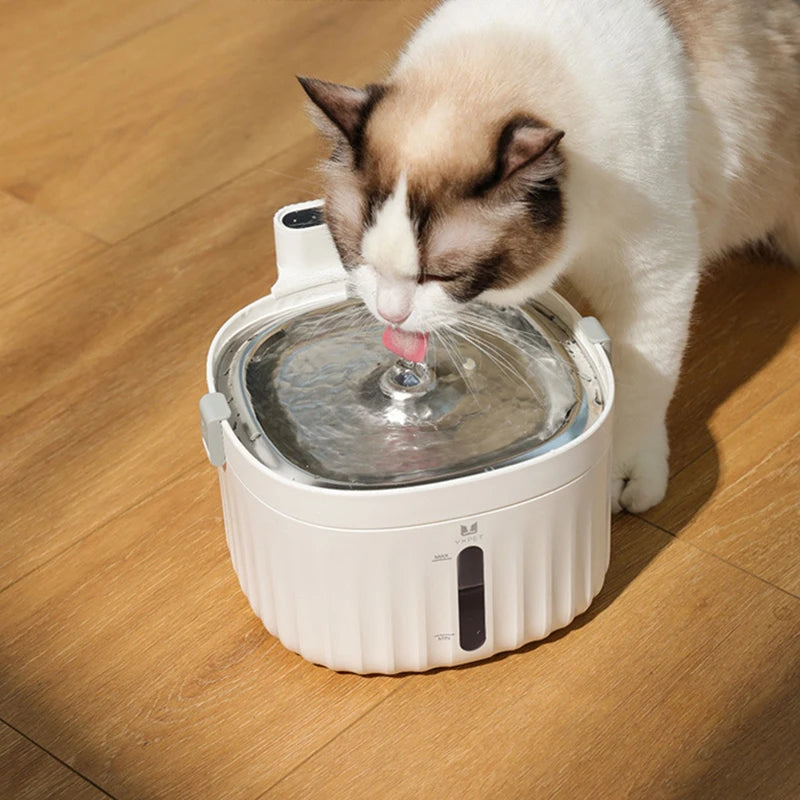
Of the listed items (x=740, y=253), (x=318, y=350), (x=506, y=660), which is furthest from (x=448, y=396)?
(x=740, y=253)

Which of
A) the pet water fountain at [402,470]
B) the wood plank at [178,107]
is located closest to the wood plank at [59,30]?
the wood plank at [178,107]

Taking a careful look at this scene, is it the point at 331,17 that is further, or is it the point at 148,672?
the point at 331,17

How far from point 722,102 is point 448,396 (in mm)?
388

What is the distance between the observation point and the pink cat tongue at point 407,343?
1.12 meters

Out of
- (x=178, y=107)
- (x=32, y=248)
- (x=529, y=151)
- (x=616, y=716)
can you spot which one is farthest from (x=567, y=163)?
(x=178, y=107)

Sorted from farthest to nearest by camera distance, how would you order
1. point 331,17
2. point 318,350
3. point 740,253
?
point 331,17, point 740,253, point 318,350

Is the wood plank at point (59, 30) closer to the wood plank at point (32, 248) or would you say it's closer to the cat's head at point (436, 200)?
the wood plank at point (32, 248)

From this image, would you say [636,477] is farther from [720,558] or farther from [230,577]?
[230,577]

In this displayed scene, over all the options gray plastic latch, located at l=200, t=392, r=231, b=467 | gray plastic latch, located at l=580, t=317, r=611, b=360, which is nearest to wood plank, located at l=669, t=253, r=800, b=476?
gray plastic latch, located at l=580, t=317, r=611, b=360

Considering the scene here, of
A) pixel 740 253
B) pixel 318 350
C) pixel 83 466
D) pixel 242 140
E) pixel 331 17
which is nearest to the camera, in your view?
pixel 318 350

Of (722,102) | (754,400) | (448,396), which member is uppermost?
(722,102)

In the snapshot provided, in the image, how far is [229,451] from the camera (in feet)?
3.63

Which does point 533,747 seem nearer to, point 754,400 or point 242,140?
point 754,400

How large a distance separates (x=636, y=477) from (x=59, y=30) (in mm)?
1358
